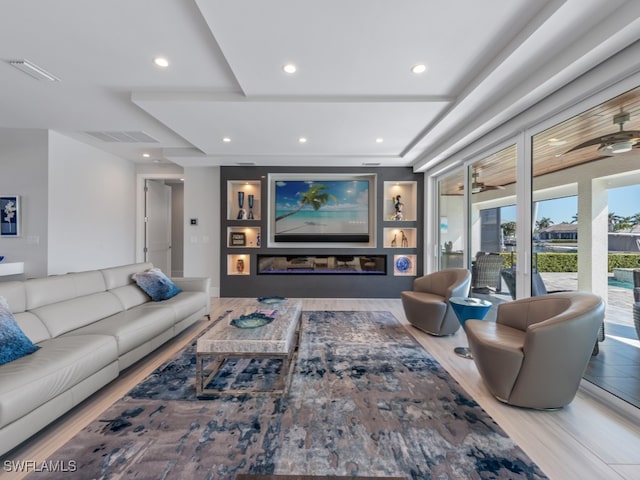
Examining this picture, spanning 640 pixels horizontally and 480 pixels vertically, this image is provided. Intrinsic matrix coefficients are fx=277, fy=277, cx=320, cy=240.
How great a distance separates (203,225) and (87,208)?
6.20 ft

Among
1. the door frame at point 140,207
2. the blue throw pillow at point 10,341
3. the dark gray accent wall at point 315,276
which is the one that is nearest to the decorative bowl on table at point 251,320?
the blue throw pillow at point 10,341

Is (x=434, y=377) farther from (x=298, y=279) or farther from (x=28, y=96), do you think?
(x=28, y=96)

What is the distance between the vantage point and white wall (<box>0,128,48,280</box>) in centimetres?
408

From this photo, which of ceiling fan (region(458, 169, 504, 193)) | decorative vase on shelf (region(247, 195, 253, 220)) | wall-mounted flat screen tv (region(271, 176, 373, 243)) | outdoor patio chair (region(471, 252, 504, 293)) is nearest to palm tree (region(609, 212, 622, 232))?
outdoor patio chair (region(471, 252, 504, 293))

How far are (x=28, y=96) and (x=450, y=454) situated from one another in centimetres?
499

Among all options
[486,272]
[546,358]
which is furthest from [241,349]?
[486,272]

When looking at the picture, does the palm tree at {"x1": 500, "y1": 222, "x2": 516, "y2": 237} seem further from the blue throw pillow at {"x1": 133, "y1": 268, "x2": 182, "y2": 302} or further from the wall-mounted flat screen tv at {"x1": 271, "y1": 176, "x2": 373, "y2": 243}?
the blue throw pillow at {"x1": 133, "y1": 268, "x2": 182, "y2": 302}

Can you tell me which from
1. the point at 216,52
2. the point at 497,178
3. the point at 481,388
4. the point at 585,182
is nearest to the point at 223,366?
the point at 481,388

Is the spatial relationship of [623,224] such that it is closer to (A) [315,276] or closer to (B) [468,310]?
(B) [468,310]

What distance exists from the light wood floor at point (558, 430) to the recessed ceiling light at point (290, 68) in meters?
2.92

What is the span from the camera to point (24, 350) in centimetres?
180

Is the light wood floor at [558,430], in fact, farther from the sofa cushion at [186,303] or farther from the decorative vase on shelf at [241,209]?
the decorative vase on shelf at [241,209]

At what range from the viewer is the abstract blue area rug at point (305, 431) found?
1445 millimetres

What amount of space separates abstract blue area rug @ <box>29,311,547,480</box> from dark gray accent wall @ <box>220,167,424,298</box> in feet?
9.35
